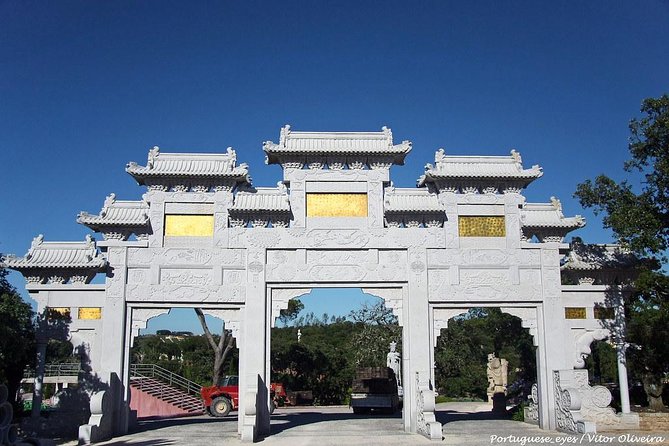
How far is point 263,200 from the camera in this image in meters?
12.1

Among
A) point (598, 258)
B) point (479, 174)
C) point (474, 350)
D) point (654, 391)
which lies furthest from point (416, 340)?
point (474, 350)

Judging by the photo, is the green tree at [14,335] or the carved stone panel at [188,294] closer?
the green tree at [14,335]

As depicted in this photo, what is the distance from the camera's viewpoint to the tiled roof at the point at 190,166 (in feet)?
39.7

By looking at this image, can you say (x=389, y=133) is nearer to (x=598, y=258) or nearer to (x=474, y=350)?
(x=598, y=258)

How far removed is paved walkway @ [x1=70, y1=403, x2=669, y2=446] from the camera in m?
10.3

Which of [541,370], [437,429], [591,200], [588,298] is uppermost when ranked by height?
[591,200]

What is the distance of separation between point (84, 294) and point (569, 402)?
9.13 metres

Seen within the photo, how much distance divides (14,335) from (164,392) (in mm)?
10013

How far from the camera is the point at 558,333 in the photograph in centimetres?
1207

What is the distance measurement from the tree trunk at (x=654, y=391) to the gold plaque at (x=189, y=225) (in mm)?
10455

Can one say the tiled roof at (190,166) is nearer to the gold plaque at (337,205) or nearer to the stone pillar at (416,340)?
the gold plaque at (337,205)

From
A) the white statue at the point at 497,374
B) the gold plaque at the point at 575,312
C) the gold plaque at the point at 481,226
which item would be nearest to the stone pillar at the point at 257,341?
the gold plaque at the point at 481,226

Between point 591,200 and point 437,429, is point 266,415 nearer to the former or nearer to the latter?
point 437,429

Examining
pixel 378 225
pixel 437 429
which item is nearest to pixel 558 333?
pixel 437 429
